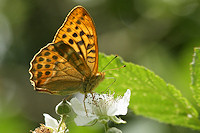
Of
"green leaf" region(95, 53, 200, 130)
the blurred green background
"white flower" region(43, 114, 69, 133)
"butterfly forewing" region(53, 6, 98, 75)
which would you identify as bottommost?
"white flower" region(43, 114, 69, 133)

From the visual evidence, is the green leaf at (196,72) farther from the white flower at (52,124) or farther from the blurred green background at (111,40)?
the blurred green background at (111,40)

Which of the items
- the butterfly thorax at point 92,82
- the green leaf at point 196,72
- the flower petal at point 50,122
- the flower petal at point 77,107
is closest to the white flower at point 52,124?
the flower petal at point 50,122

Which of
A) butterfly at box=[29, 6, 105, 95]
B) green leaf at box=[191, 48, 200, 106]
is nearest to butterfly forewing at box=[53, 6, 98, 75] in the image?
butterfly at box=[29, 6, 105, 95]

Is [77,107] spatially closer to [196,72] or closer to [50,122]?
[50,122]

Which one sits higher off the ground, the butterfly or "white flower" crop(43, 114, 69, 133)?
the butterfly

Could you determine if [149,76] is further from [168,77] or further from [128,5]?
[128,5]

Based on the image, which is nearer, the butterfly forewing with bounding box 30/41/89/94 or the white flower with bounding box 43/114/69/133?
the white flower with bounding box 43/114/69/133

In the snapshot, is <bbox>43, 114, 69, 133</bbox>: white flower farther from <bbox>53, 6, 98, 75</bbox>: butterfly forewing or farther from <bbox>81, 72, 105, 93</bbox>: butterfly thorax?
<bbox>53, 6, 98, 75</bbox>: butterfly forewing
